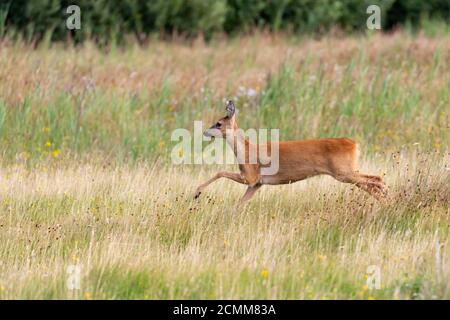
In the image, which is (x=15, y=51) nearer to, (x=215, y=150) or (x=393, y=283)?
(x=215, y=150)

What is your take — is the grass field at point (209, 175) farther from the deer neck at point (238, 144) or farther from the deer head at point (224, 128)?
the deer head at point (224, 128)

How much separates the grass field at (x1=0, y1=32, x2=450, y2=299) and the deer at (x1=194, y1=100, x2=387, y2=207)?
0.64 ft

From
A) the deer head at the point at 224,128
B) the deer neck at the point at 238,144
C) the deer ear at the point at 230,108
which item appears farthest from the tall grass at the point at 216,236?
the deer ear at the point at 230,108

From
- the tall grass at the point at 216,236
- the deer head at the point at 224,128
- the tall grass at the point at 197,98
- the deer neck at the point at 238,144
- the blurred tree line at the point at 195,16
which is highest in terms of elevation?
the blurred tree line at the point at 195,16

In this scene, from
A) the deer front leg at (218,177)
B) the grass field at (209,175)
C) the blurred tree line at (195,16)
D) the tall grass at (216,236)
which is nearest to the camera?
the tall grass at (216,236)

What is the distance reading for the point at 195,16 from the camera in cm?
2092

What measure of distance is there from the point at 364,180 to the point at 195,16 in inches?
477

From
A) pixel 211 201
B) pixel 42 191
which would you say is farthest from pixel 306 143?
pixel 42 191

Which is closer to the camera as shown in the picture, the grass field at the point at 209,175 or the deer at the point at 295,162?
the grass field at the point at 209,175

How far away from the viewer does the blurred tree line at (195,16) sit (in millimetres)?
18609

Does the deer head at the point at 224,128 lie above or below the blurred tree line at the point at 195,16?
below

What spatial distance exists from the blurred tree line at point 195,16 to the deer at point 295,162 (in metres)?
6.72

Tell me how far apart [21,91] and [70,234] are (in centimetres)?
514

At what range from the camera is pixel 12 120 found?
484 inches
